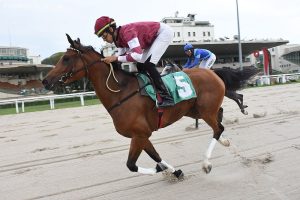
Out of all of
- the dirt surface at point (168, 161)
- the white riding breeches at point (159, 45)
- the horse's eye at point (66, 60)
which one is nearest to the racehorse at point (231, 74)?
the dirt surface at point (168, 161)

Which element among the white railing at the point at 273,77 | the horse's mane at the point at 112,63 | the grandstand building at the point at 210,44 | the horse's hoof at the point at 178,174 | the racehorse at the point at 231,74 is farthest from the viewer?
the grandstand building at the point at 210,44

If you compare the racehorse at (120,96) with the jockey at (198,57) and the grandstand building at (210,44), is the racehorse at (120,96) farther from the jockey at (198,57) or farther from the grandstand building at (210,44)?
the grandstand building at (210,44)

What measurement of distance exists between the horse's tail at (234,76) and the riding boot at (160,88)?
1.83m

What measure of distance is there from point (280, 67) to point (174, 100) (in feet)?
326

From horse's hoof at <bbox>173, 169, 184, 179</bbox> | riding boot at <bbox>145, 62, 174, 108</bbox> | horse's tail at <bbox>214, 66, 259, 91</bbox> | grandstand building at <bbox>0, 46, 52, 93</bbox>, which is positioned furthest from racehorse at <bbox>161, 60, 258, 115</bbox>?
grandstand building at <bbox>0, 46, 52, 93</bbox>

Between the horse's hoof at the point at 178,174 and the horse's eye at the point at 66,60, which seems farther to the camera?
the horse's hoof at the point at 178,174

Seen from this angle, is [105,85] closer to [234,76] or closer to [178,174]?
[178,174]

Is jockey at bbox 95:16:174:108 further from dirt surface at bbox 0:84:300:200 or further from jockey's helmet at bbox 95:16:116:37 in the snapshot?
dirt surface at bbox 0:84:300:200

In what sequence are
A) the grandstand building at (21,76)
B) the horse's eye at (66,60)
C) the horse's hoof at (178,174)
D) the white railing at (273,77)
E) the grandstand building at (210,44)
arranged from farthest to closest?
the grandstand building at (21,76) → the grandstand building at (210,44) → the white railing at (273,77) → the horse's hoof at (178,174) → the horse's eye at (66,60)

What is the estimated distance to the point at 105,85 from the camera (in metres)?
4.76

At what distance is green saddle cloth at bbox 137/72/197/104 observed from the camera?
5.03 metres

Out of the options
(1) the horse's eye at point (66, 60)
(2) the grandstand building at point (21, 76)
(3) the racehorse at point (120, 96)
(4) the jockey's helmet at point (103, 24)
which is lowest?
(2) the grandstand building at point (21, 76)

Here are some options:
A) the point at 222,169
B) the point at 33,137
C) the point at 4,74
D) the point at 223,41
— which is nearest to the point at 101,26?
the point at 222,169

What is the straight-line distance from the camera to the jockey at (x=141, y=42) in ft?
15.3
